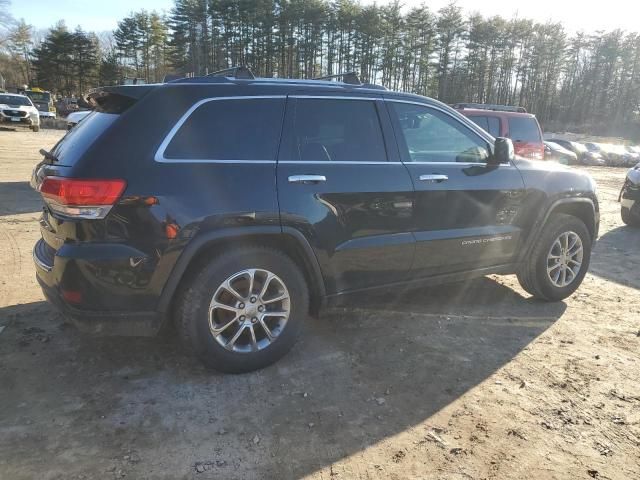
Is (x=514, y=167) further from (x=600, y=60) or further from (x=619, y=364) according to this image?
(x=600, y=60)

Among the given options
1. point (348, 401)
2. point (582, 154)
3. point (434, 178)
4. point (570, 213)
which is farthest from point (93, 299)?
point (582, 154)

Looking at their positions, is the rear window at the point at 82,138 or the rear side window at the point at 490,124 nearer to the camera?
the rear window at the point at 82,138

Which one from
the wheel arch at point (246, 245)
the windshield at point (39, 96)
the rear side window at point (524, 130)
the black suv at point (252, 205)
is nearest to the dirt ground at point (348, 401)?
the black suv at point (252, 205)

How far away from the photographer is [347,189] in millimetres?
3359

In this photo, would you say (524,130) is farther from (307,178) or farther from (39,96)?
(39,96)

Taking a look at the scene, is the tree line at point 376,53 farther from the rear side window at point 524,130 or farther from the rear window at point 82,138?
the rear window at point 82,138

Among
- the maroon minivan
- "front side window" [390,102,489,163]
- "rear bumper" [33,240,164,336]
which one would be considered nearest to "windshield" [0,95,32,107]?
the maroon minivan

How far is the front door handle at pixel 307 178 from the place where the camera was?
3.17 meters

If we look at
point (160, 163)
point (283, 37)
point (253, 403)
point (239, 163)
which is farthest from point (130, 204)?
point (283, 37)

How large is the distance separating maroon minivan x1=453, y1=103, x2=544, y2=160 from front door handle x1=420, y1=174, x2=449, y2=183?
6.44 m

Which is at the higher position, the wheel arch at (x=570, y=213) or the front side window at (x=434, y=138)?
Answer: the front side window at (x=434, y=138)

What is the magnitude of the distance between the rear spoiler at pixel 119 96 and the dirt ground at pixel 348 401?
5.45ft

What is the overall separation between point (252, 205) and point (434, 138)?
176 centimetres

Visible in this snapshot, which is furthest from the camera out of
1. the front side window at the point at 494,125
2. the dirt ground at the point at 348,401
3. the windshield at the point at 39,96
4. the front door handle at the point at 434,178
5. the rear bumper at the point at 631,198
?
the windshield at the point at 39,96
